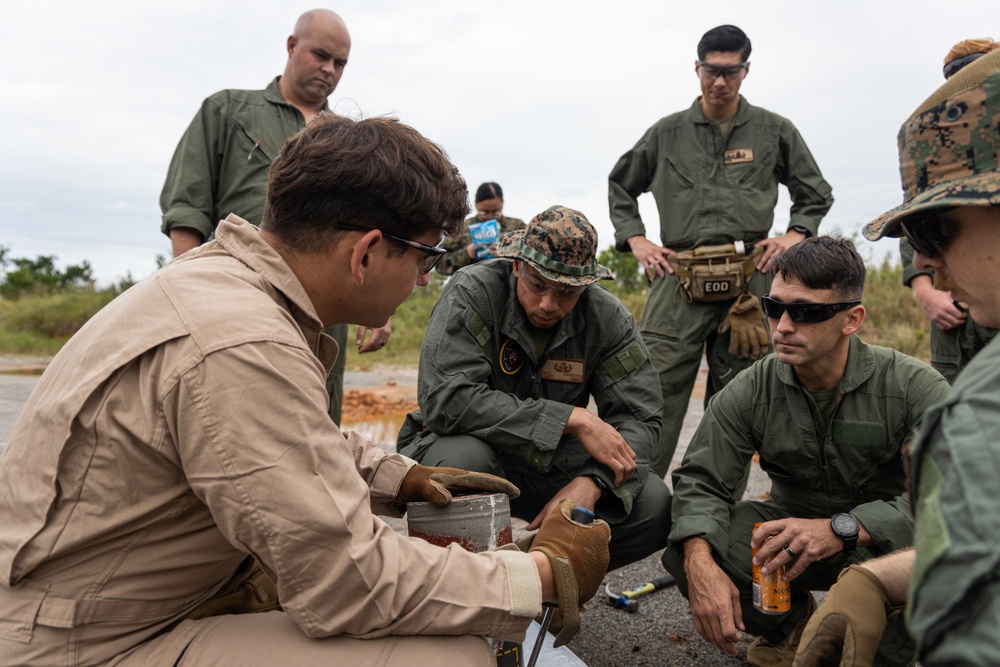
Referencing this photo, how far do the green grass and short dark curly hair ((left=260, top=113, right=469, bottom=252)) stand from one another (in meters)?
10.4

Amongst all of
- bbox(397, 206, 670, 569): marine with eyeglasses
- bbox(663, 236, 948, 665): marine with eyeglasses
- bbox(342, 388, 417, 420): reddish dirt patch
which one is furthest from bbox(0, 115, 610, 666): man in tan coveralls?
bbox(342, 388, 417, 420): reddish dirt patch

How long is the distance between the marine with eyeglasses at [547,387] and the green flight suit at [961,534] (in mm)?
2234

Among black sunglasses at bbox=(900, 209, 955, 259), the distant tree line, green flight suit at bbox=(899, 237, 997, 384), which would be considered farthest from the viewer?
the distant tree line

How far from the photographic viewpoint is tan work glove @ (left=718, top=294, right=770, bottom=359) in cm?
463

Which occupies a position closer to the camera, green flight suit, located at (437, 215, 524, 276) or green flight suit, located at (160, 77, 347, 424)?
green flight suit, located at (160, 77, 347, 424)

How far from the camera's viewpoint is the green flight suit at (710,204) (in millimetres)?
4871

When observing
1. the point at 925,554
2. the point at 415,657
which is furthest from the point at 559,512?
the point at 925,554

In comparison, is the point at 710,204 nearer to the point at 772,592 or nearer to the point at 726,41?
the point at 726,41

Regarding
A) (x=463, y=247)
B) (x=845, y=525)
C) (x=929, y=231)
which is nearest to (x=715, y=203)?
(x=845, y=525)

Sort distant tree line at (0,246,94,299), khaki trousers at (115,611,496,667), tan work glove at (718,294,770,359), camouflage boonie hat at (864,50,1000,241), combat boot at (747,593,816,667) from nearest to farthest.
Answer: camouflage boonie hat at (864,50,1000,241), khaki trousers at (115,611,496,667), combat boot at (747,593,816,667), tan work glove at (718,294,770,359), distant tree line at (0,246,94,299)

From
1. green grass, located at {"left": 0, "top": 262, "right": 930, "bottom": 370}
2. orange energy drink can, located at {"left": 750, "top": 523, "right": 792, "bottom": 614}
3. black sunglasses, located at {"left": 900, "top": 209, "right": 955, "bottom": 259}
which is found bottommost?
green grass, located at {"left": 0, "top": 262, "right": 930, "bottom": 370}

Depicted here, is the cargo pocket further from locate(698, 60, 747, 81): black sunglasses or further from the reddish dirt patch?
the reddish dirt patch

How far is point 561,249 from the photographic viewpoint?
3500mm

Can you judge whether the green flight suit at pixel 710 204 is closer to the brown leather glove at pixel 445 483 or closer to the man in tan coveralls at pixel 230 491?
the brown leather glove at pixel 445 483
